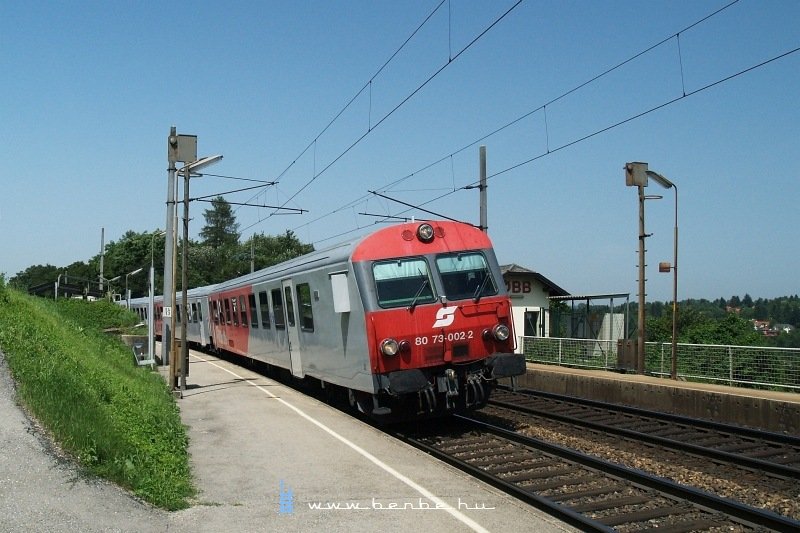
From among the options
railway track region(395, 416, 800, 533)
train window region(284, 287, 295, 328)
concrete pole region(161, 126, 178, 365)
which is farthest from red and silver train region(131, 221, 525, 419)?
concrete pole region(161, 126, 178, 365)

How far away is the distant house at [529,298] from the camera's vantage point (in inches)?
1281

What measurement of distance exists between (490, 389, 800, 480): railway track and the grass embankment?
659 cm

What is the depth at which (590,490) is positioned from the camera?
8.05m

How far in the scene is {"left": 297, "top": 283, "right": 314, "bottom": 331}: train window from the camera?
14125 millimetres

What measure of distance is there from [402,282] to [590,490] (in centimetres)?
451

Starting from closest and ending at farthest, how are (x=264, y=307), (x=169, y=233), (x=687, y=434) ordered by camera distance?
1. (x=687, y=434)
2. (x=264, y=307)
3. (x=169, y=233)

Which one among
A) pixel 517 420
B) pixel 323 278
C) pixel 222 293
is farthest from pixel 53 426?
pixel 222 293

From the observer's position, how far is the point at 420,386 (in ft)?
35.6

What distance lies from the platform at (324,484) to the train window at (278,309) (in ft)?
11.1

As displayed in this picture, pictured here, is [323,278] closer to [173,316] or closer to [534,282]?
[173,316]

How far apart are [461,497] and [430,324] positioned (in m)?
3.71

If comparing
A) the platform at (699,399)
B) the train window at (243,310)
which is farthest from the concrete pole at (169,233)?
the platform at (699,399)

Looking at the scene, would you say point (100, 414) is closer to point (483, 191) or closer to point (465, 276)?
point (465, 276)

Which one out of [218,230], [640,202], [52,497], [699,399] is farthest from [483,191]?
[218,230]
